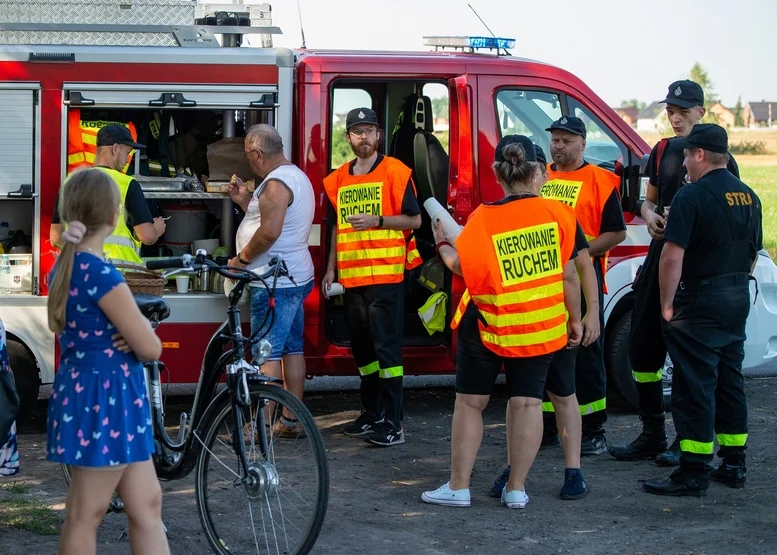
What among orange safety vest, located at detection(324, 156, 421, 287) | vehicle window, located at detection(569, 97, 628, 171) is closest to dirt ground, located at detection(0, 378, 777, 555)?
orange safety vest, located at detection(324, 156, 421, 287)

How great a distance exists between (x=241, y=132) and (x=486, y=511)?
320 centimetres

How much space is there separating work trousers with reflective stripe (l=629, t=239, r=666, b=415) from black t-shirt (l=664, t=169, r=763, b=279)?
0.43 meters

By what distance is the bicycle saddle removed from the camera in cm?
407

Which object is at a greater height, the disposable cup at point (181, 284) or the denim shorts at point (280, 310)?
the disposable cup at point (181, 284)

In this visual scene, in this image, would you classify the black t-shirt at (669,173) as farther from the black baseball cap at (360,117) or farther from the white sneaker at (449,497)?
the white sneaker at (449,497)

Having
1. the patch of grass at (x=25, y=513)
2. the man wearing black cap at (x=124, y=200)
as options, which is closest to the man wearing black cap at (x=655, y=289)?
the man wearing black cap at (x=124, y=200)

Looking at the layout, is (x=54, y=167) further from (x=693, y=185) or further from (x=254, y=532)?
(x=693, y=185)

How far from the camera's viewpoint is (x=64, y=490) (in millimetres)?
5445

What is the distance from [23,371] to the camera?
6.31 metres

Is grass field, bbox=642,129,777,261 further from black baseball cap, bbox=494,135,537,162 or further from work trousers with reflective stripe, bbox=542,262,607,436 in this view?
black baseball cap, bbox=494,135,537,162

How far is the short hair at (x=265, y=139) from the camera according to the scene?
6.08 m

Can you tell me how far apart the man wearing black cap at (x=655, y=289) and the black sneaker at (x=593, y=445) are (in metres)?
0.08

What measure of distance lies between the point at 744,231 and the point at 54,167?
12.5ft

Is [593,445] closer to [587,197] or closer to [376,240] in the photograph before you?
[587,197]
